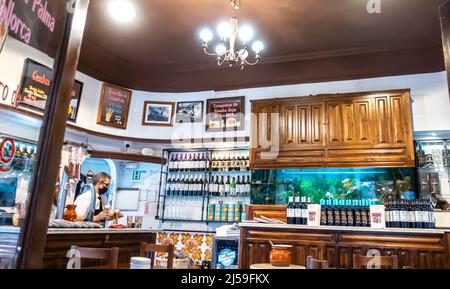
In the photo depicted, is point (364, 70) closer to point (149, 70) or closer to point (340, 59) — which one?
point (340, 59)

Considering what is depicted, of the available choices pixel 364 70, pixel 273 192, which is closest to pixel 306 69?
pixel 364 70

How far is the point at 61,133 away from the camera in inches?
45.4

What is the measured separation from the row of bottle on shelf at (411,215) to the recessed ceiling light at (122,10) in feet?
14.3

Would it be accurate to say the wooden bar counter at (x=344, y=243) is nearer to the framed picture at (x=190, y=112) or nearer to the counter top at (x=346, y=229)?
the counter top at (x=346, y=229)

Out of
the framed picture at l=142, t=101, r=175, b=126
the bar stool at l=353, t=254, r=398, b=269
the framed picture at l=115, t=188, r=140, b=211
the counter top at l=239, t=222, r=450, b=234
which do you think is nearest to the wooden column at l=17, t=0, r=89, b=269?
the bar stool at l=353, t=254, r=398, b=269

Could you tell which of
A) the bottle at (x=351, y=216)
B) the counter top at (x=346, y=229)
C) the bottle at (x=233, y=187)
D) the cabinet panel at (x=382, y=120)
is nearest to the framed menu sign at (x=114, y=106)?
the bottle at (x=233, y=187)

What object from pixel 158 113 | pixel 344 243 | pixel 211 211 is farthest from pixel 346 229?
pixel 158 113

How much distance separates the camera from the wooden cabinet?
197 inches

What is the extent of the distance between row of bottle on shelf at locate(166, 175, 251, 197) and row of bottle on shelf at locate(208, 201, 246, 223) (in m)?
0.19

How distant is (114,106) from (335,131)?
14.1 feet

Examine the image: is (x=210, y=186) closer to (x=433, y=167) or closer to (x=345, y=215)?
(x=345, y=215)

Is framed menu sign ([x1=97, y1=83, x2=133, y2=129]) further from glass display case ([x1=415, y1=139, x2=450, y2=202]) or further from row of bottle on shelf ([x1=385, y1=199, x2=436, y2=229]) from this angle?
glass display case ([x1=415, y1=139, x2=450, y2=202])

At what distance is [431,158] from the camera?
5.24 m

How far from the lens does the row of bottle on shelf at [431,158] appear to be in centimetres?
518
